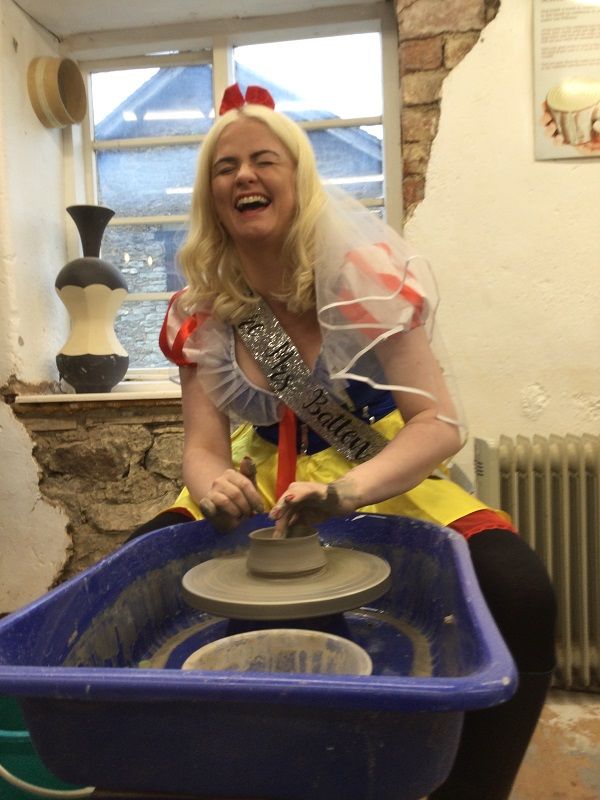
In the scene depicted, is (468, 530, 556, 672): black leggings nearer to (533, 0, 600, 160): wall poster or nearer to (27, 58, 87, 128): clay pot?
(533, 0, 600, 160): wall poster

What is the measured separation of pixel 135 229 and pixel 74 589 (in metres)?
1.82

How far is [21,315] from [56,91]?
72cm

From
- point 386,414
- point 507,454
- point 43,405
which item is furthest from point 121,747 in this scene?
point 43,405

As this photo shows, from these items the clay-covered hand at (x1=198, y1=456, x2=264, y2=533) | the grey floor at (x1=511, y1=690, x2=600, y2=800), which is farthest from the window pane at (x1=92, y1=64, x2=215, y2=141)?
the grey floor at (x1=511, y1=690, x2=600, y2=800)

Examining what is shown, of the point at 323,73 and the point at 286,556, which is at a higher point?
the point at 323,73

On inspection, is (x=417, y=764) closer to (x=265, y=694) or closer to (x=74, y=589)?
(x=265, y=694)

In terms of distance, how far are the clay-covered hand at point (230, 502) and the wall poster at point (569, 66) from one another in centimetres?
130

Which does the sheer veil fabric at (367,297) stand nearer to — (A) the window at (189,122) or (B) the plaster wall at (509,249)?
(B) the plaster wall at (509,249)

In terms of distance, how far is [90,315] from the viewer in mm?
2004

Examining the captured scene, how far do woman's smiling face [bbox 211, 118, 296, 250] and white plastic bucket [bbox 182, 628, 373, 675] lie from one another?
2.36 ft

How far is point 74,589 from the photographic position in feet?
2.33

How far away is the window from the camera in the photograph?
7.05ft

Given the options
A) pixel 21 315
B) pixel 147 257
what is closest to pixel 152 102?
pixel 147 257

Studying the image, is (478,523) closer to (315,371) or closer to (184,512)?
(315,371)
